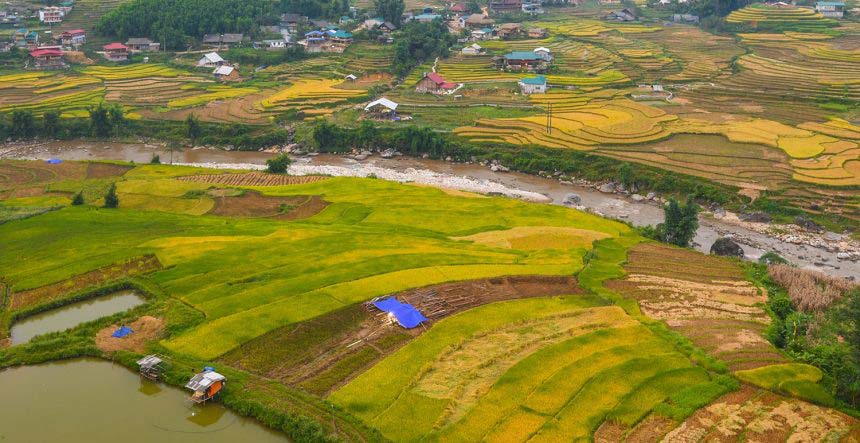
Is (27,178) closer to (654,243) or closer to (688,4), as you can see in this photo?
(654,243)

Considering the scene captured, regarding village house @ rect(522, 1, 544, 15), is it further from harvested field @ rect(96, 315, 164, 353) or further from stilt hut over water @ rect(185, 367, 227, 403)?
stilt hut over water @ rect(185, 367, 227, 403)

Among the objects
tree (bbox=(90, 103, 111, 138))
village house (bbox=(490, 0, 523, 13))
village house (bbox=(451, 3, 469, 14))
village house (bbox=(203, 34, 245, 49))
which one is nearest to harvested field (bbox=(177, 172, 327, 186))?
tree (bbox=(90, 103, 111, 138))

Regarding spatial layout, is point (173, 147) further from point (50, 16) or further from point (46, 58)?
point (50, 16)

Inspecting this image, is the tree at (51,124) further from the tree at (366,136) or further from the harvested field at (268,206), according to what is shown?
the harvested field at (268,206)

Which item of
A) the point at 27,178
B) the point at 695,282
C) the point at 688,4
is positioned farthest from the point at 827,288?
the point at 688,4

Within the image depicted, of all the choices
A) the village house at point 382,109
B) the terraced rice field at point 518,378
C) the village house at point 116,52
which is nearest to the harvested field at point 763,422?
the terraced rice field at point 518,378

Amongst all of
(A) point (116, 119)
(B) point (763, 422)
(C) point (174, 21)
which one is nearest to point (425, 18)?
(C) point (174, 21)

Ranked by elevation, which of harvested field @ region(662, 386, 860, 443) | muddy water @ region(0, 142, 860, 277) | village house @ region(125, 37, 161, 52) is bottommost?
muddy water @ region(0, 142, 860, 277)
